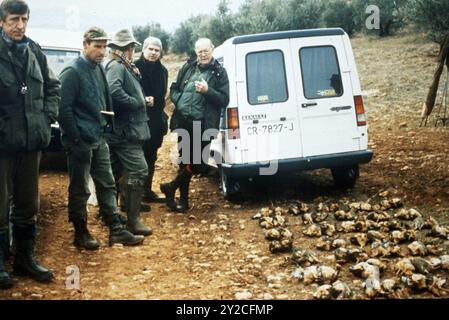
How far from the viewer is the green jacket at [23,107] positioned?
4.08m

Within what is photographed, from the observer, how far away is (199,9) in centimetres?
3123

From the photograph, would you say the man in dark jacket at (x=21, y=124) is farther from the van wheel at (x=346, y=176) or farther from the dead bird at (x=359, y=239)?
the van wheel at (x=346, y=176)

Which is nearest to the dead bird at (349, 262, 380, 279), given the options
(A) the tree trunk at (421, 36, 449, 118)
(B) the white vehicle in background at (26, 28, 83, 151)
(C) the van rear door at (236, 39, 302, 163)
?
(C) the van rear door at (236, 39, 302, 163)

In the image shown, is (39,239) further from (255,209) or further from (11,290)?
(255,209)

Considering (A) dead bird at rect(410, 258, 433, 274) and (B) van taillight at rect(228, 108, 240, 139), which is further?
(B) van taillight at rect(228, 108, 240, 139)

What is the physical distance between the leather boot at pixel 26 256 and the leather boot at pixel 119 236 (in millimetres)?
1168

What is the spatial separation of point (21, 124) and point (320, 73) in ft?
13.9

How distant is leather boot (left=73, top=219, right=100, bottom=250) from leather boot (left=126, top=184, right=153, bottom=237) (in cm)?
63

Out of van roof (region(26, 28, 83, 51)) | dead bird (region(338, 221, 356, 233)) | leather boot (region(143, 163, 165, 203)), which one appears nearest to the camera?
dead bird (region(338, 221, 356, 233))

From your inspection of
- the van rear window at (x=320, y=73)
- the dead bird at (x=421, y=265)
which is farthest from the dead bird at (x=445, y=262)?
the van rear window at (x=320, y=73)

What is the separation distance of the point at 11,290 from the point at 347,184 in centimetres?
500

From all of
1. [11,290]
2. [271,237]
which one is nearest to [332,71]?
[271,237]

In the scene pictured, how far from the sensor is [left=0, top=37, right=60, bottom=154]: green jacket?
4078 mm

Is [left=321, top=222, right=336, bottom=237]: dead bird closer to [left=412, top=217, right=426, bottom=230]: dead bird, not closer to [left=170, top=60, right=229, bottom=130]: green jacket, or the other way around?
[left=412, top=217, right=426, bottom=230]: dead bird
